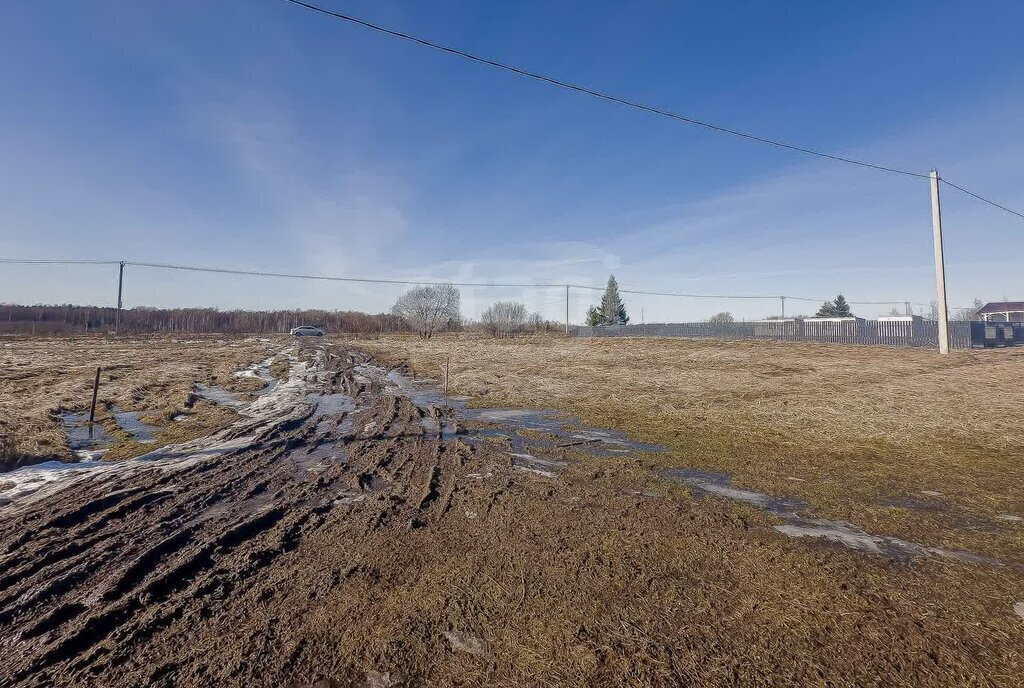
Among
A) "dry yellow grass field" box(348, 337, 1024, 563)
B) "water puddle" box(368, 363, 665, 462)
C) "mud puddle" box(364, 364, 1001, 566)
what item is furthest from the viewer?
"water puddle" box(368, 363, 665, 462)

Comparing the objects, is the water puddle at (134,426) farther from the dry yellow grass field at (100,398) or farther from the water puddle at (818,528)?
the water puddle at (818,528)

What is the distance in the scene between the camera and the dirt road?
2676 mm

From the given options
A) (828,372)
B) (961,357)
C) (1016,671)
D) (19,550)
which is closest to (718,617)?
(1016,671)

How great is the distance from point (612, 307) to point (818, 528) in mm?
79110

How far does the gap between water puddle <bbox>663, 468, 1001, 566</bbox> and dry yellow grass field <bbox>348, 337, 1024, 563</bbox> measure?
215 mm

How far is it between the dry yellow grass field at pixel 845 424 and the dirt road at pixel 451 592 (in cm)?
143

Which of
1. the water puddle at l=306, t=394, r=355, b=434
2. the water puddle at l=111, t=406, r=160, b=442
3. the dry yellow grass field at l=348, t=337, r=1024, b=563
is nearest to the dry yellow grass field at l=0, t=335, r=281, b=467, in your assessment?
the water puddle at l=111, t=406, r=160, b=442

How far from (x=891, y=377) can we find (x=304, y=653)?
21163 mm

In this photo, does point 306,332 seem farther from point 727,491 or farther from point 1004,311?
point 1004,311

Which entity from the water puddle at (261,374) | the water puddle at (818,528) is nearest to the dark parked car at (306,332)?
the water puddle at (261,374)

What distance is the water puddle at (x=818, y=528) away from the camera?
13.7 feet

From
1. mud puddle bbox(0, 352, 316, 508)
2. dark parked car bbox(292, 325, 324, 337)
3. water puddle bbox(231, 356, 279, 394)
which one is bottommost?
mud puddle bbox(0, 352, 316, 508)

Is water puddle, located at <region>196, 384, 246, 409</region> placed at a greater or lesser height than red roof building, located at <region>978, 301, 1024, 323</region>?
lesser

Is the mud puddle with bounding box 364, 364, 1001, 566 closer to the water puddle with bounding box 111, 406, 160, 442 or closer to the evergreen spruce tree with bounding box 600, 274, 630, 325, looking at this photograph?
the water puddle with bounding box 111, 406, 160, 442
